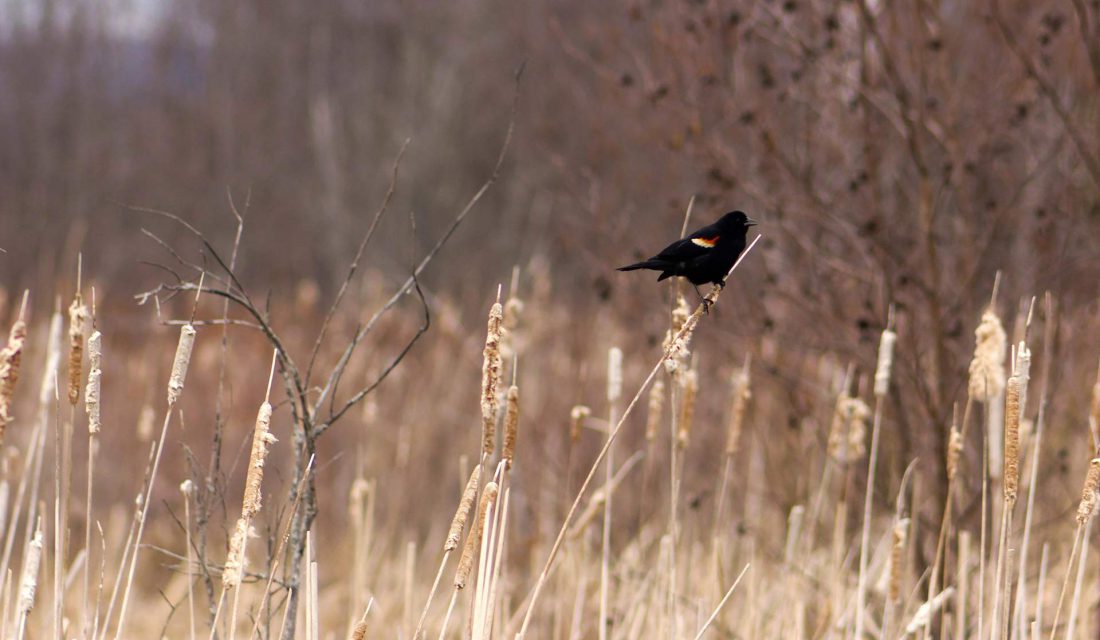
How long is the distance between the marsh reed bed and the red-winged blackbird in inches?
3.3

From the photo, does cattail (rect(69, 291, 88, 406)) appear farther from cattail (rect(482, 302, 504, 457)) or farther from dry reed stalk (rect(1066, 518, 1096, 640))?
dry reed stalk (rect(1066, 518, 1096, 640))

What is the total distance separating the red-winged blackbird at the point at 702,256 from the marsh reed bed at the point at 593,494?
9cm

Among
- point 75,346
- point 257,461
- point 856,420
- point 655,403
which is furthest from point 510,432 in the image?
point 856,420

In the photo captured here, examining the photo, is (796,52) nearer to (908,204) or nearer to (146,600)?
(908,204)

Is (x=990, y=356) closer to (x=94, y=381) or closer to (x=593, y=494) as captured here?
(x=94, y=381)

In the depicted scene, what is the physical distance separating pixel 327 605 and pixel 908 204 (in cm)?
325

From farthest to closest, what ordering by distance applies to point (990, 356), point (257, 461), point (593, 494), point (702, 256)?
1. point (593, 494)
2. point (702, 256)
3. point (990, 356)
4. point (257, 461)

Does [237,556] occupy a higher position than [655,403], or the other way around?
[655,403]

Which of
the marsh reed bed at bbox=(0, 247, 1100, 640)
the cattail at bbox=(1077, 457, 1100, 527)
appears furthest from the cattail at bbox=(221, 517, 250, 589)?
the cattail at bbox=(1077, 457, 1100, 527)

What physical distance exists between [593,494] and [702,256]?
2.69 m

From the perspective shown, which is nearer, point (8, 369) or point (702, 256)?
point (8, 369)

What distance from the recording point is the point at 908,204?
13.2 ft

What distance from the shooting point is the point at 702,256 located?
7.84 feet

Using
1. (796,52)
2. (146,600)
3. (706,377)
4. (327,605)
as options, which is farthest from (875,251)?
(146,600)
